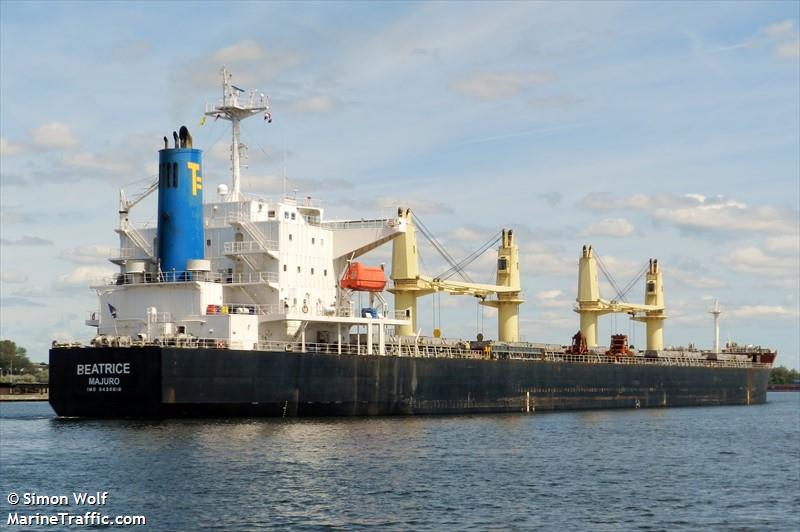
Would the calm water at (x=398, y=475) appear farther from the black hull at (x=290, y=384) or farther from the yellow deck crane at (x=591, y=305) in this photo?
the yellow deck crane at (x=591, y=305)

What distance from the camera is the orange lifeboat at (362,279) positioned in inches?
1788

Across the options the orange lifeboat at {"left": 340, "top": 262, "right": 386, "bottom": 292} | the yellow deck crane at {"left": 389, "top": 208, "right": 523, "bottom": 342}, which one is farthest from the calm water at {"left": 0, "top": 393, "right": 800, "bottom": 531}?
the yellow deck crane at {"left": 389, "top": 208, "right": 523, "bottom": 342}

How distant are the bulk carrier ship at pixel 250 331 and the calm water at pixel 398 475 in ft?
4.20

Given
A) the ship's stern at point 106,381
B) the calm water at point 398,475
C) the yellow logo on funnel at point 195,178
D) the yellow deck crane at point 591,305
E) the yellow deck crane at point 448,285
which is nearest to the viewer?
the calm water at point 398,475

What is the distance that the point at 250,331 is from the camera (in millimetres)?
40500

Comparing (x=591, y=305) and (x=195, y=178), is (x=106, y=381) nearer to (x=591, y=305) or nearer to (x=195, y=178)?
(x=195, y=178)

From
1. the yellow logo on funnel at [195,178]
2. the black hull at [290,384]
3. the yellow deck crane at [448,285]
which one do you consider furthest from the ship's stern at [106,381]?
the yellow deck crane at [448,285]

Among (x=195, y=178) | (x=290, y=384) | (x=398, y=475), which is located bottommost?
(x=398, y=475)

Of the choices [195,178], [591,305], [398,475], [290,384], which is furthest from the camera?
[591,305]

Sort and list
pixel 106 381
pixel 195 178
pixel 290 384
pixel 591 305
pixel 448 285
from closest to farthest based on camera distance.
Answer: pixel 106 381 → pixel 290 384 → pixel 195 178 → pixel 448 285 → pixel 591 305

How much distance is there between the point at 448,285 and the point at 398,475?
3048 cm

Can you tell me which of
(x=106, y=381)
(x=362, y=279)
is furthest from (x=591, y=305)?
(x=106, y=381)

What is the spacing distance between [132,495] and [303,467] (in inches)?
215

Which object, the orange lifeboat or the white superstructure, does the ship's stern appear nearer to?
the white superstructure
